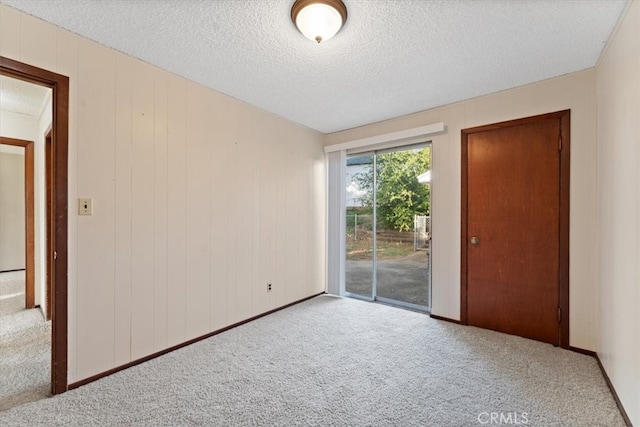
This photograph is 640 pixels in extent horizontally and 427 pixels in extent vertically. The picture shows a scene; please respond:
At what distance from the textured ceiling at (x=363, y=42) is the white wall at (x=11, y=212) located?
18.6 feet

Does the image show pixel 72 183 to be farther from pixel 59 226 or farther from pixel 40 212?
pixel 40 212

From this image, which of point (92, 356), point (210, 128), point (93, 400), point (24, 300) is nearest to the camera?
point (93, 400)

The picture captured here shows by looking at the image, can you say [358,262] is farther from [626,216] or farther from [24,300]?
[24,300]

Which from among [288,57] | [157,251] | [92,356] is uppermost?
[288,57]

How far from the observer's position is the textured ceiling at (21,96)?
2680mm

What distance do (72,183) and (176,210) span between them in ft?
2.41

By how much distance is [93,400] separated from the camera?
182 cm

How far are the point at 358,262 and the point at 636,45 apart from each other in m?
3.50

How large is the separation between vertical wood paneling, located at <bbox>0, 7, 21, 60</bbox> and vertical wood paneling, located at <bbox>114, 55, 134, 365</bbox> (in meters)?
0.52

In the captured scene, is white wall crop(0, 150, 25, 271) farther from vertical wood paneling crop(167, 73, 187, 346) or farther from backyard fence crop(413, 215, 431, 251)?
backyard fence crop(413, 215, 431, 251)

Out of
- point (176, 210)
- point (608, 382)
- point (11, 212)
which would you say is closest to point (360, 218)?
point (176, 210)

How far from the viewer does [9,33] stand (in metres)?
1.71

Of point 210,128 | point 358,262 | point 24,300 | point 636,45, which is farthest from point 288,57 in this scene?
point 24,300

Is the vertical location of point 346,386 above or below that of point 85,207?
below
